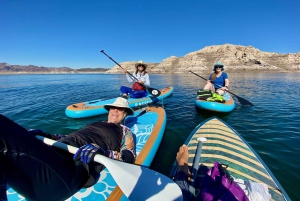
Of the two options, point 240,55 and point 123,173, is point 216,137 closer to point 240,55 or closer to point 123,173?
point 123,173

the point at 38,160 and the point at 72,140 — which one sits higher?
the point at 38,160

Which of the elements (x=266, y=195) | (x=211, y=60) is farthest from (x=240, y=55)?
(x=266, y=195)

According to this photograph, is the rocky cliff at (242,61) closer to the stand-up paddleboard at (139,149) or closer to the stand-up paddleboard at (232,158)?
the stand-up paddleboard at (139,149)

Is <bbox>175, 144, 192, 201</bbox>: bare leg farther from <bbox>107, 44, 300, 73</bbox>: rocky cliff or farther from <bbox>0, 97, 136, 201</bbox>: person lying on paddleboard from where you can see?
<bbox>107, 44, 300, 73</bbox>: rocky cliff

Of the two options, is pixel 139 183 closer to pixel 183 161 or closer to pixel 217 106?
pixel 183 161

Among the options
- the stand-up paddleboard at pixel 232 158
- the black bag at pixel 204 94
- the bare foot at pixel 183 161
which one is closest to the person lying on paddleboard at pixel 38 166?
the bare foot at pixel 183 161

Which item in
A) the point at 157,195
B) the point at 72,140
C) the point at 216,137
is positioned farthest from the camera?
the point at 216,137

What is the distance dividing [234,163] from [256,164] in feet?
1.58

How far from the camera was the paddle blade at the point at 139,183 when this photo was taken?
195 cm

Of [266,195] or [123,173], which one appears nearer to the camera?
Result: [123,173]

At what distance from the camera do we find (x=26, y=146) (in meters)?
1.42

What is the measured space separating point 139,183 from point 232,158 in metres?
2.60

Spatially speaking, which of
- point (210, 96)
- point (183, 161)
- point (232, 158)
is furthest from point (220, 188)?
point (210, 96)

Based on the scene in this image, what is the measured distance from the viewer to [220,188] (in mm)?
2199
